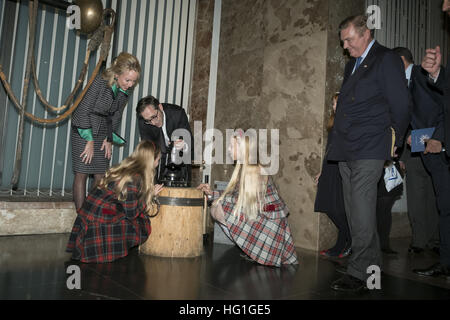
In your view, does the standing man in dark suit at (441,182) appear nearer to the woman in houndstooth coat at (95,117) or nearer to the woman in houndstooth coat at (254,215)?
the woman in houndstooth coat at (254,215)

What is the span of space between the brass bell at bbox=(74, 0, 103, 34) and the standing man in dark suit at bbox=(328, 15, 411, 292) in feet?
7.55

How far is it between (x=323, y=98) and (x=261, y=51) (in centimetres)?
103

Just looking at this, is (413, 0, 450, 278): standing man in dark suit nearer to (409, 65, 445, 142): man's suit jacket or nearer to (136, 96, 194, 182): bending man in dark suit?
(409, 65, 445, 142): man's suit jacket

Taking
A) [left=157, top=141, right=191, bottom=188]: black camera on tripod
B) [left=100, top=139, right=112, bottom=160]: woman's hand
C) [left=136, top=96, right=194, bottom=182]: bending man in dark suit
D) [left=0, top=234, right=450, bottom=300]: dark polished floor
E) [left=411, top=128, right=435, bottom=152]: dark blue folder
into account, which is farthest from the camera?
[left=136, top=96, right=194, bottom=182]: bending man in dark suit

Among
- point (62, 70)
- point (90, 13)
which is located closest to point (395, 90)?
point (90, 13)

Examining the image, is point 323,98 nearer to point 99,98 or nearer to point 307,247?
point 307,247

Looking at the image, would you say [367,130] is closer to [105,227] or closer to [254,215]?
[254,215]

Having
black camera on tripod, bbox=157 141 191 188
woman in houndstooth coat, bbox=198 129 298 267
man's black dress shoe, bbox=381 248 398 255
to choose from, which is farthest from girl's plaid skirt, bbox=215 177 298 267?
man's black dress shoe, bbox=381 248 398 255

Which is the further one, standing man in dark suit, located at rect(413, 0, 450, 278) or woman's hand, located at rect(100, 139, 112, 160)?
woman's hand, located at rect(100, 139, 112, 160)

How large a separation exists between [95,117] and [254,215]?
1.52 metres

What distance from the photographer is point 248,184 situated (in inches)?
97.1

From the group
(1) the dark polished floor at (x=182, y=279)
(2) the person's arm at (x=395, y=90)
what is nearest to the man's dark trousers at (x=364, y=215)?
(1) the dark polished floor at (x=182, y=279)

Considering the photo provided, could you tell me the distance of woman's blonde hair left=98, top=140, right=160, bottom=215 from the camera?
234cm

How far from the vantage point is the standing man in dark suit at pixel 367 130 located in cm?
196
